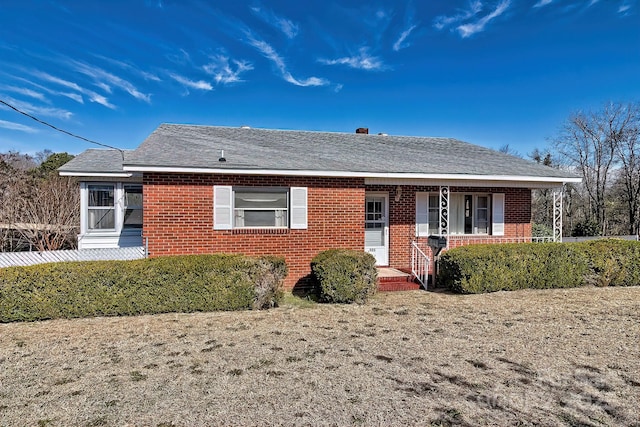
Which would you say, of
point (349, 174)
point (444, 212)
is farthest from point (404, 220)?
point (349, 174)

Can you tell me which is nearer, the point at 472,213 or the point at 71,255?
the point at 71,255

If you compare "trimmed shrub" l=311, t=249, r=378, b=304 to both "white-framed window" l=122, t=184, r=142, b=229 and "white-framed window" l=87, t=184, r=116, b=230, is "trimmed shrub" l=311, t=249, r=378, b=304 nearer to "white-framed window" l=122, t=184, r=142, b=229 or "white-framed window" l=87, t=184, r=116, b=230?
"white-framed window" l=122, t=184, r=142, b=229

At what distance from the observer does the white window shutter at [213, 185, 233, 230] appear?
854cm

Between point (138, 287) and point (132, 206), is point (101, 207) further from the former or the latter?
point (138, 287)

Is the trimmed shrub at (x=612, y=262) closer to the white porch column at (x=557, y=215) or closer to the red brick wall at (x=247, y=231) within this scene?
the white porch column at (x=557, y=215)

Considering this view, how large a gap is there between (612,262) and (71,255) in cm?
1341

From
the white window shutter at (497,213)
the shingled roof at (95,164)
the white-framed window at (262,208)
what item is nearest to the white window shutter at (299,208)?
the white-framed window at (262,208)

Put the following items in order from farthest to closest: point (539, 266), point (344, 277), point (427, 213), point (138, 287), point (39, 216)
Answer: point (39, 216)
point (427, 213)
point (539, 266)
point (344, 277)
point (138, 287)

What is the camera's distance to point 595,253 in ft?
30.7

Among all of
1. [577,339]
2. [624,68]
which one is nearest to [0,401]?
[577,339]

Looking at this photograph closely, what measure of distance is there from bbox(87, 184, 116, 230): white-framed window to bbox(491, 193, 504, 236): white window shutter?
11641 mm

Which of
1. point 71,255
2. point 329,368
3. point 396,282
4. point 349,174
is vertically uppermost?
point 349,174

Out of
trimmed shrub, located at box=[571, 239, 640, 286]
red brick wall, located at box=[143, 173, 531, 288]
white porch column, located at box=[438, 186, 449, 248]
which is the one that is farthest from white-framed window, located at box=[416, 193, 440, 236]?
trimmed shrub, located at box=[571, 239, 640, 286]

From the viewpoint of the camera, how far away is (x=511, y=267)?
868cm
